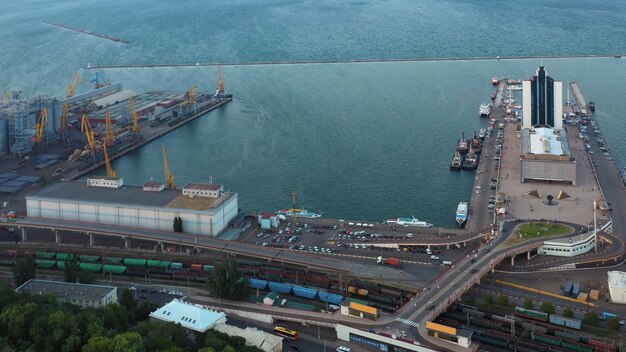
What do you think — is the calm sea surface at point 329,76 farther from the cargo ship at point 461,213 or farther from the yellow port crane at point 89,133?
the yellow port crane at point 89,133

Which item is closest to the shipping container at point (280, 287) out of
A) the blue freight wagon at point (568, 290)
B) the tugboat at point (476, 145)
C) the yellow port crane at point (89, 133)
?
the blue freight wagon at point (568, 290)

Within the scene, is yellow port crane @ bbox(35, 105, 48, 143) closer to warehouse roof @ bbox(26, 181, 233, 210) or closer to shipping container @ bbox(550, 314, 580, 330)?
warehouse roof @ bbox(26, 181, 233, 210)

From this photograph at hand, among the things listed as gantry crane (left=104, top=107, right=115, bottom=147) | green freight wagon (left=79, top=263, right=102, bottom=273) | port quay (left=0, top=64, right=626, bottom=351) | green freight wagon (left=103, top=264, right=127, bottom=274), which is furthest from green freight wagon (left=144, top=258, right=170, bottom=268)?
gantry crane (left=104, top=107, right=115, bottom=147)

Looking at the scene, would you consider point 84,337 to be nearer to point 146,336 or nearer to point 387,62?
point 146,336

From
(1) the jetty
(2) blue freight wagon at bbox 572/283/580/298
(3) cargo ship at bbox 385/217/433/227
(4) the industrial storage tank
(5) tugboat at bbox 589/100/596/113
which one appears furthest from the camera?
(1) the jetty

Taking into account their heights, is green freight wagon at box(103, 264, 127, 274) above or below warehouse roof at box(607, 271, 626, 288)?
below

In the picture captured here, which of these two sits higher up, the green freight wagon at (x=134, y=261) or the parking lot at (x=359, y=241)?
the parking lot at (x=359, y=241)
